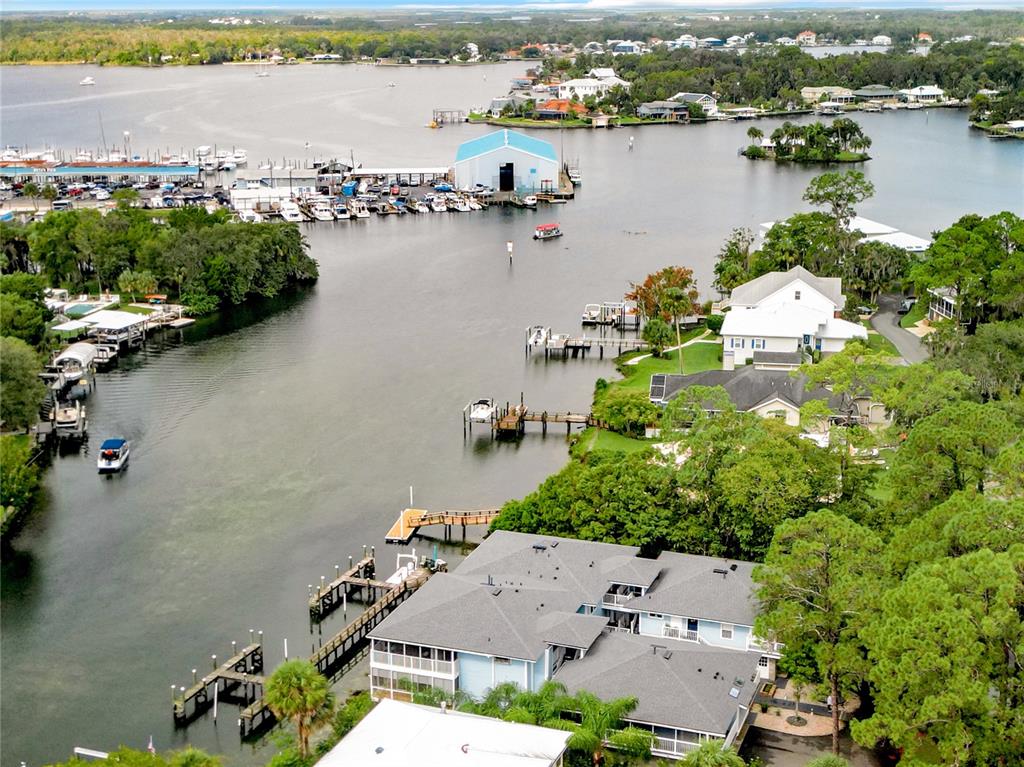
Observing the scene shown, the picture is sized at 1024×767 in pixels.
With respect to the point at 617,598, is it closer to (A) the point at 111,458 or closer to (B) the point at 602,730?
(B) the point at 602,730

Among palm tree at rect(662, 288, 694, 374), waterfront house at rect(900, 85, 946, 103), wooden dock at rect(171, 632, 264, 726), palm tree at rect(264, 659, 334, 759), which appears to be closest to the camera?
palm tree at rect(264, 659, 334, 759)

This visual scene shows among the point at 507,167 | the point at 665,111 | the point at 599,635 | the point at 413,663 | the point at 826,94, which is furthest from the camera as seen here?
the point at 826,94

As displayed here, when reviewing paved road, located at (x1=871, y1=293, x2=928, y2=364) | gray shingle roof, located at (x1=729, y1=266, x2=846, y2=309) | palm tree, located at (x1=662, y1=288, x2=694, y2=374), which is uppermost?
gray shingle roof, located at (x1=729, y1=266, x2=846, y2=309)

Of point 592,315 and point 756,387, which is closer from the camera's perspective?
point 756,387

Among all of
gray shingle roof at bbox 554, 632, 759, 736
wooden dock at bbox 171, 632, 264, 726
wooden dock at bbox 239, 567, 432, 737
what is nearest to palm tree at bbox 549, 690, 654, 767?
gray shingle roof at bbox 554, 632, 759, 736

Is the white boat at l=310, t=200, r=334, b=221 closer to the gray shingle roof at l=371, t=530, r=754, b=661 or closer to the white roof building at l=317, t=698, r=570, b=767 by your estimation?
the gray shingle roof at l=371, t=530, r=754, b=661

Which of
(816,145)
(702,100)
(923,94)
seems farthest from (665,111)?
(816,145)

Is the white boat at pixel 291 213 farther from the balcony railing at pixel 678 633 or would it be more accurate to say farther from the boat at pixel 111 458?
the balcony railing at pixel 678 633
